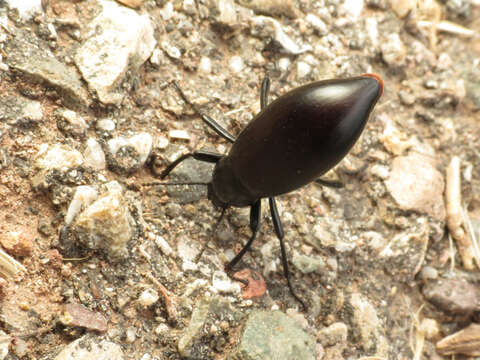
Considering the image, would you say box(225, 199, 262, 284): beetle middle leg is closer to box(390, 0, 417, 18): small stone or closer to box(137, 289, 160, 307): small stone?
box(137, 289, 160, 307): small stone

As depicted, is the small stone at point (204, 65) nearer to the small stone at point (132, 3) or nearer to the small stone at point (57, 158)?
the small stone at point (132, 3)

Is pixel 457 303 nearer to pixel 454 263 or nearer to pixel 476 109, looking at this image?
pixel 454 263

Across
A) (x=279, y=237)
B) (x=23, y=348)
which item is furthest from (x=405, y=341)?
(x=23, y=348)

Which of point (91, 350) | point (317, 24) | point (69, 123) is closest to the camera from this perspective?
point (91, 350)

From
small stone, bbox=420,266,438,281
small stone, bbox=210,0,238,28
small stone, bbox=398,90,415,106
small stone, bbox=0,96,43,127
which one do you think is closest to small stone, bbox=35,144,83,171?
small stone, bbox=0,96,43,127

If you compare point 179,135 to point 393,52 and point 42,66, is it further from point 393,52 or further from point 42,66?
point 393,52

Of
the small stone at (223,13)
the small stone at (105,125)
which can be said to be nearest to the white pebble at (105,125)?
the small stone at (105,125)

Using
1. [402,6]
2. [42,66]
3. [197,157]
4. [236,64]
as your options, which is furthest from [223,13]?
[402,6]
